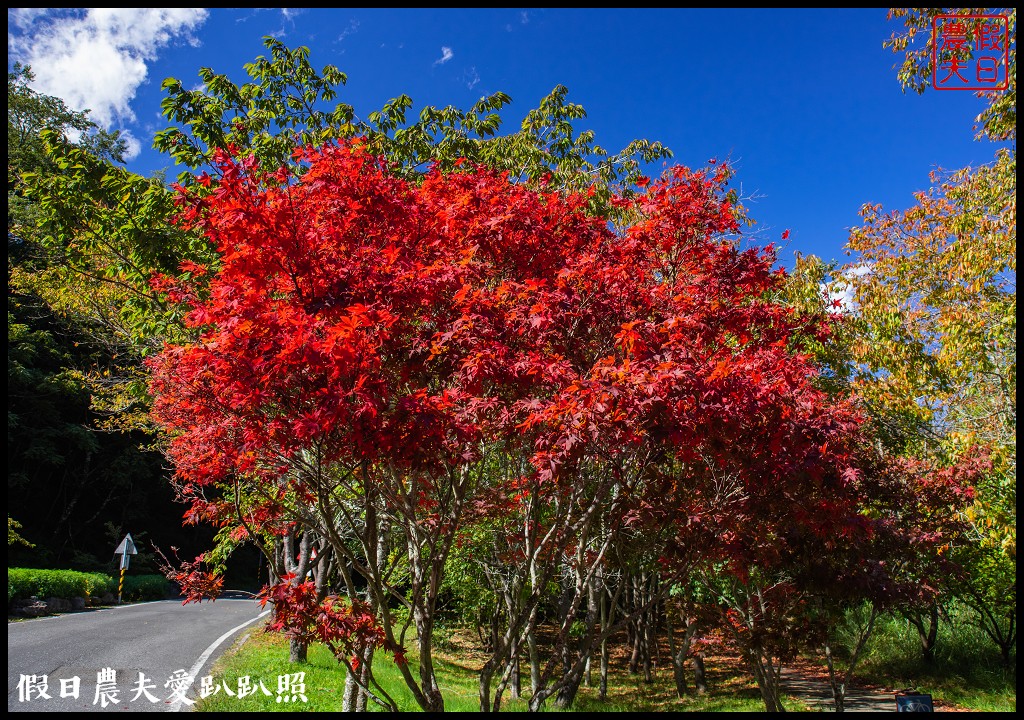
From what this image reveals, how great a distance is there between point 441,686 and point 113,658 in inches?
208

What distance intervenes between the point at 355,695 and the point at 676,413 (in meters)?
5.01

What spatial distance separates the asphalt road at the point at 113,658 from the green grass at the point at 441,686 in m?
0.44

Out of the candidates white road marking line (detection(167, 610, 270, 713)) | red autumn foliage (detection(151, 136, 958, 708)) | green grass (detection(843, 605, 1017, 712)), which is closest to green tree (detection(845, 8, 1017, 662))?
green grass (detection(843, 605, 1017, 712))

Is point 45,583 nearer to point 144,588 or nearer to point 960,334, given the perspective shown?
point 144,588

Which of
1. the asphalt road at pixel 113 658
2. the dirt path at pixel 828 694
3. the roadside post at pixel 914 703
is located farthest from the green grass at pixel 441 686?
the roadside post at pixel 914 703

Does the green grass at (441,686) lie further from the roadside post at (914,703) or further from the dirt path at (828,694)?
the roadside post at (914,703)

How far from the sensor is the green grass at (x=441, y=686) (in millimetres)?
7832

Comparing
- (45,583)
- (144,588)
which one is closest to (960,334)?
(45,583)

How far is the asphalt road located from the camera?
743cm

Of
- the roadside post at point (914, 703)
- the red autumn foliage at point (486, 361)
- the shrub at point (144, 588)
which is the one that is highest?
the red autumn foliage at point (486, 361)

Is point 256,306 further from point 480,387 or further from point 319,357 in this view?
point 480,387

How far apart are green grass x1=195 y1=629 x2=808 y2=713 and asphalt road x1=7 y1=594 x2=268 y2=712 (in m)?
0.44

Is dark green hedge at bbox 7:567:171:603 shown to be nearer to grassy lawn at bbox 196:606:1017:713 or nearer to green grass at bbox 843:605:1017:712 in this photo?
grassy lawn at bbox 196:606:1017:713

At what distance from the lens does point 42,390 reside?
23.3 meters
